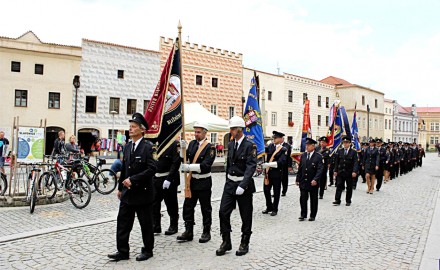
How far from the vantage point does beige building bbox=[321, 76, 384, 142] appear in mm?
57656

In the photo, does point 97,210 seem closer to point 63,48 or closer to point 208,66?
point 63,48

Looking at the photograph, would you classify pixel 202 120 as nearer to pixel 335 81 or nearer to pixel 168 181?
pixel 168 181

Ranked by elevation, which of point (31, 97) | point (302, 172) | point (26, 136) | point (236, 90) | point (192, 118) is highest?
point (236, 90)

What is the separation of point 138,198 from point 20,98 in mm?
26964

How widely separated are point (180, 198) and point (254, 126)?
129 inches

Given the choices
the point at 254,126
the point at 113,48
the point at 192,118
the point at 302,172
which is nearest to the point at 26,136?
the point at 254,126

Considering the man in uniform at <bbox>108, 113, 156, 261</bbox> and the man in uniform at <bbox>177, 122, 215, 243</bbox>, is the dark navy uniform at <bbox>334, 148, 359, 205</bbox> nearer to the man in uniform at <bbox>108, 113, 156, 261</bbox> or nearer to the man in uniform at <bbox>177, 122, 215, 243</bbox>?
the man in uniform at <bbox>177, 122, 215, 243</bbox>

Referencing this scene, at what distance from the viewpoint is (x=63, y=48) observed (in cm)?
3020

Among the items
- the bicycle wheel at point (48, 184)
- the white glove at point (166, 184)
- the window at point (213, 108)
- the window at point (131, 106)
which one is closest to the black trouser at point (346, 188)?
the white glove at point (166, 184)

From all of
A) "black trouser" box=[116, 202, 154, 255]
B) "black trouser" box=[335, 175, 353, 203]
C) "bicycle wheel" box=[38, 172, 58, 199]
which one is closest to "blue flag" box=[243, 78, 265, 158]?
"black trouser" box=[335, 175, 353, 203]

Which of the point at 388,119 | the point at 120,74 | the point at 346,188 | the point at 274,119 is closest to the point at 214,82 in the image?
the point at 120,74

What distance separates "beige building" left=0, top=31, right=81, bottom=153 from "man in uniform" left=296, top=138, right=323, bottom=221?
80.3 feet

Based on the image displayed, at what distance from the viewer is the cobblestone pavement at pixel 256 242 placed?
19.1ft

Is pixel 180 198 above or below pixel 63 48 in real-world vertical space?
below
